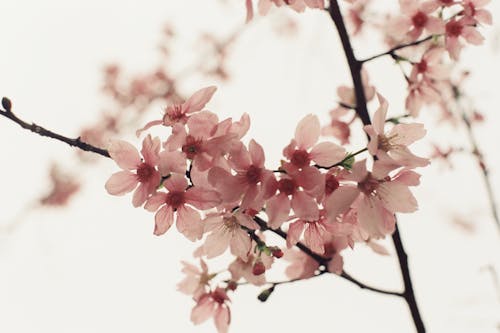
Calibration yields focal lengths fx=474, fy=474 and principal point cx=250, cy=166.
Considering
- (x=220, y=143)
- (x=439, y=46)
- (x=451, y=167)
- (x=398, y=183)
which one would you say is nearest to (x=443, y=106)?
(x=451, y=167)

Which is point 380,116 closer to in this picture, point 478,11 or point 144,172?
point 144,172

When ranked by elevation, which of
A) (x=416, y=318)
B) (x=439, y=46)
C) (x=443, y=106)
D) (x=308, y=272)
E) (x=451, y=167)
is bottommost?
(x=416, y=318)

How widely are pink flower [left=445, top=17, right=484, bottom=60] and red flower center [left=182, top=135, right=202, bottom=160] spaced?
1135 millimetres

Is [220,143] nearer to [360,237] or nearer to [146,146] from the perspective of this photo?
[146,146]

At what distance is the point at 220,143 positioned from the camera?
3.63 feet

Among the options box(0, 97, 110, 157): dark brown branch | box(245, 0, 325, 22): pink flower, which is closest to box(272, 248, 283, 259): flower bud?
box(0, 97, 110, 157): dark brown branch

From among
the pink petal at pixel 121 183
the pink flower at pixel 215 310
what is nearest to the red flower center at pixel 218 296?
the pink flower at pixel 215 310

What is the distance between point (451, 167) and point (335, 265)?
5.48 ft

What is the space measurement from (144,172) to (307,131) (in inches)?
17.0

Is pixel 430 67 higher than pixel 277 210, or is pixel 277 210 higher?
pixel 430 67

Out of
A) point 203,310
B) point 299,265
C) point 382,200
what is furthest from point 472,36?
point 203,310

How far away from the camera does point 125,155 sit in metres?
1.22

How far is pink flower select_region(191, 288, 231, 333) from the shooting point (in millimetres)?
1639

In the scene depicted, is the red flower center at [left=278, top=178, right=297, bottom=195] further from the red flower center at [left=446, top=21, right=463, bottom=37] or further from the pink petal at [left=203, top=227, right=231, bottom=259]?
the red flower center at [left=446, top=21, right=463, bottom=37]
